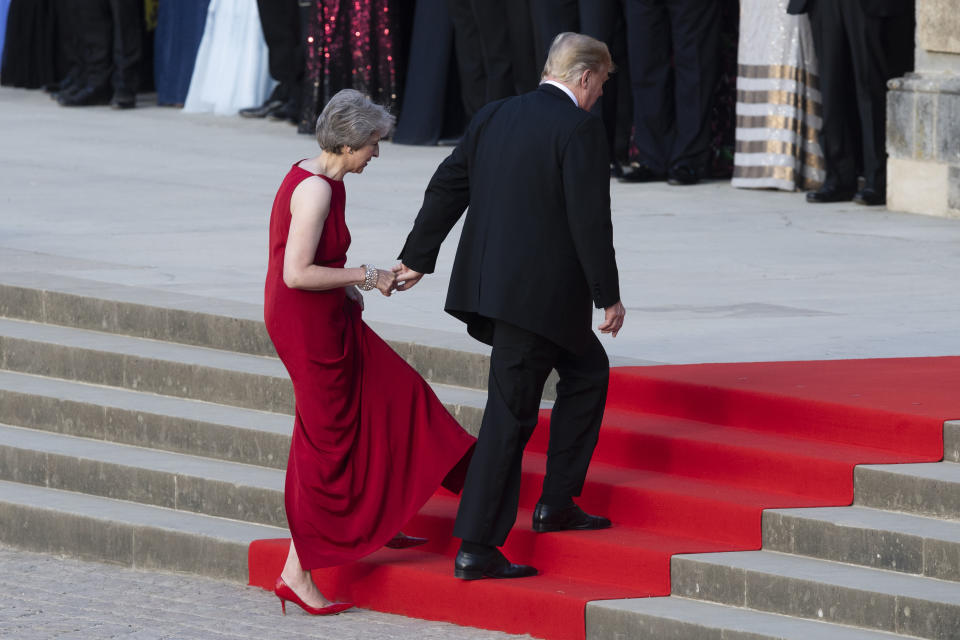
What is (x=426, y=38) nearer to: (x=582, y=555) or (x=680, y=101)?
(x=680, y=101)

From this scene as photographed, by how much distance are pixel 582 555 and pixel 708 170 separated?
6810 mm

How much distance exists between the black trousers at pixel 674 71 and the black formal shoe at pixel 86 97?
671 cm

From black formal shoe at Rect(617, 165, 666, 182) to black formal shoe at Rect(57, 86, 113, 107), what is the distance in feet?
21.5

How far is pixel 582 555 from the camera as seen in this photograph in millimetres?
6273

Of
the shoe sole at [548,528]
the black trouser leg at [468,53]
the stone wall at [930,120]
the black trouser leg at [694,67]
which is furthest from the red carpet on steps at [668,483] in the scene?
the black trouser leg at [468,53]

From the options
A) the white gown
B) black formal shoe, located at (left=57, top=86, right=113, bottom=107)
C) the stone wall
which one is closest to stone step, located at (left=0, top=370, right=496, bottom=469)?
the stone wall

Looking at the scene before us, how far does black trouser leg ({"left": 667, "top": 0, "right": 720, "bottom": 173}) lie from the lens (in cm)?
1209

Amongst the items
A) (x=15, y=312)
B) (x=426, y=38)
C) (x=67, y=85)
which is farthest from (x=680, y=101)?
(x=67, y=85)

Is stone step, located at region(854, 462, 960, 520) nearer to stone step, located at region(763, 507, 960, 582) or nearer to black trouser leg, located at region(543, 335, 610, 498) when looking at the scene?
stone step, located at region(763, 507, 960, 582)

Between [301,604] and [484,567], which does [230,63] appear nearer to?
[301,604]

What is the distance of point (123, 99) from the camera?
1759 cm

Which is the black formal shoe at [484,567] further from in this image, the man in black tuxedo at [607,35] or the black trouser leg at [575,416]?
the man in black tuxedo at [607,35]

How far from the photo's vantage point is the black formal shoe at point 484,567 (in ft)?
20.2

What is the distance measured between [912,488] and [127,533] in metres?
2.65
